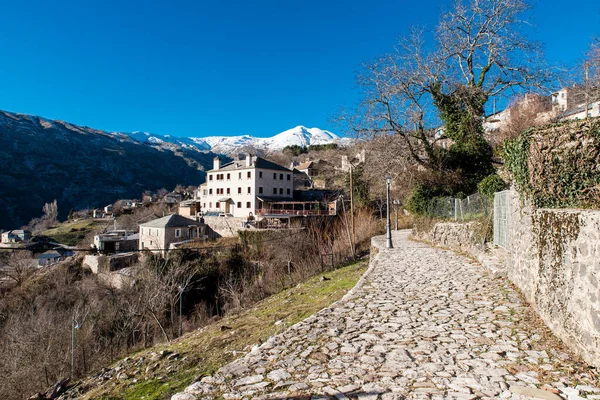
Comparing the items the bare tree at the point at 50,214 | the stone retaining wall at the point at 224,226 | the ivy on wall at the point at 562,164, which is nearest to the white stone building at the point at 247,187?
the stone retaining wall at the point at 224,226

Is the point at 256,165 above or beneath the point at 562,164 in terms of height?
above

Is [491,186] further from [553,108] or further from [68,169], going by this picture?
[68,169]

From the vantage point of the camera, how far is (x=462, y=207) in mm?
13836

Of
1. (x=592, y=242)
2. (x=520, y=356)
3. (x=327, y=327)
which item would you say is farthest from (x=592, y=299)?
(x=327, y=327)

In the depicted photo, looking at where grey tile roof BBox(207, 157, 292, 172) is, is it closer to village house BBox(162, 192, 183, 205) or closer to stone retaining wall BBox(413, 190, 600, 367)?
village house BBox(162, 192, 183, 205)

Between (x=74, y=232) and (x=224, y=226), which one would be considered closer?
(x=224, y=226)

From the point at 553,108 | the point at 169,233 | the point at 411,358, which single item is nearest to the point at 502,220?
the point at 411,358

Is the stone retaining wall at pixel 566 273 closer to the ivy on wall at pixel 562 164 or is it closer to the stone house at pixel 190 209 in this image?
the ivy on wall at pixel 562 164

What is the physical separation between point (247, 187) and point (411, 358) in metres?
42.2

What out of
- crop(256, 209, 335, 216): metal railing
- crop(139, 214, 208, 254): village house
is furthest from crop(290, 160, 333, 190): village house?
crop(139, 214, 208, 254): village house

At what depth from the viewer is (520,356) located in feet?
12.8

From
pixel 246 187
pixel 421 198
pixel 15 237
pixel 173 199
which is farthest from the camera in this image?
pixel 173 199

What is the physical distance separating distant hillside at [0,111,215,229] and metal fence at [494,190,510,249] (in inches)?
4258

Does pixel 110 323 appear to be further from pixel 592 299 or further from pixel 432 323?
pixel 592 299
